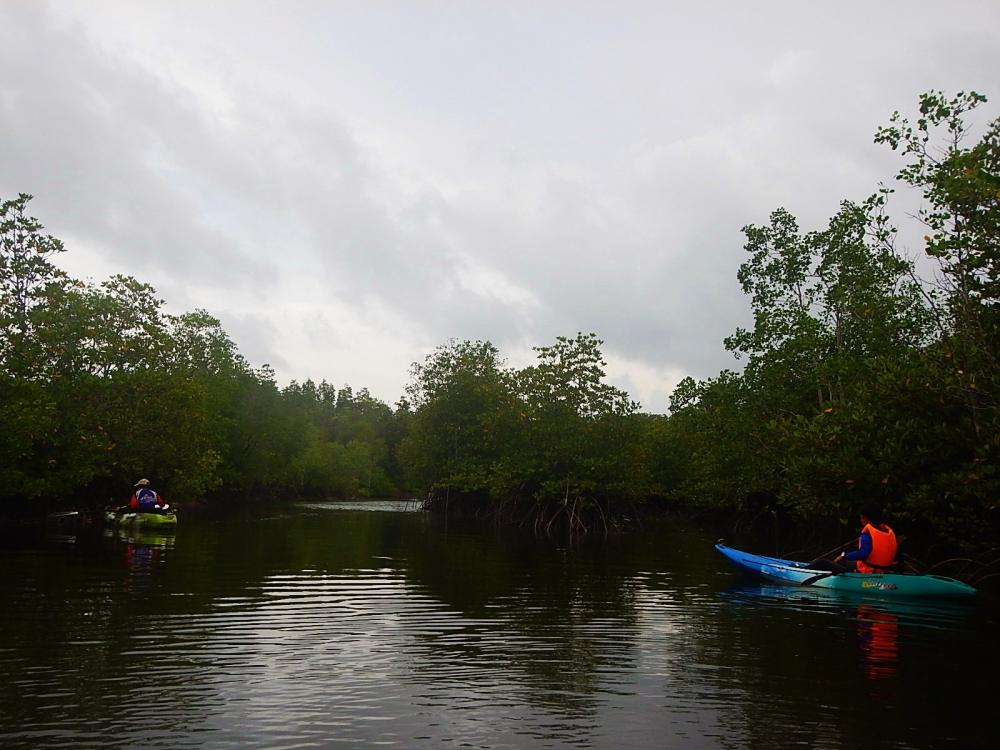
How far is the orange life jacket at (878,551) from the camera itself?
1772 cm

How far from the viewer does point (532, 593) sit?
17.1m

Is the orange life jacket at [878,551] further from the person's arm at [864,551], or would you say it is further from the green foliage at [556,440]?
the green foliage at [556,440]

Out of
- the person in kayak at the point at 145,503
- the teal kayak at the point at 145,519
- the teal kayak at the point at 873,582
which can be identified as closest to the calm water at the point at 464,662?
the teal kayak at the point at 873,582

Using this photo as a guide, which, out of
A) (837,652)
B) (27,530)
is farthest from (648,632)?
(27,530)

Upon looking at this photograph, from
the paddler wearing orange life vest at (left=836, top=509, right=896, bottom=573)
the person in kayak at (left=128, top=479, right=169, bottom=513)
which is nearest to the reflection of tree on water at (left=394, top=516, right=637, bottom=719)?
the paddler wearing orange life vest at (left=836, top=509, right=896, bottom=573)

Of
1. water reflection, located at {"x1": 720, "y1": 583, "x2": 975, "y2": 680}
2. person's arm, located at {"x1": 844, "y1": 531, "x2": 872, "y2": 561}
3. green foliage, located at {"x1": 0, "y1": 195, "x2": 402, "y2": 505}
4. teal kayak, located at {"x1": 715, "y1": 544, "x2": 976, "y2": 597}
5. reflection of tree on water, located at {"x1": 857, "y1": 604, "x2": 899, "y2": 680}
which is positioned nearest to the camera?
reflection of tree on water, located at {"x1": 857, "y1": 604, "x2": 899, "y2": 680}

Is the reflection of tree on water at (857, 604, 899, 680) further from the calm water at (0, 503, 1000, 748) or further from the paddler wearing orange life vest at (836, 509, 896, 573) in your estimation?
the paddler wearing orange life vest at (836, 509, 896, 573)

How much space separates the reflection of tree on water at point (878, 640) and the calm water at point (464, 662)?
52mm

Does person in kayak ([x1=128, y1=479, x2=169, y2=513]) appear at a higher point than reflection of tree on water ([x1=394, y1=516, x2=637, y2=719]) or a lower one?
higher

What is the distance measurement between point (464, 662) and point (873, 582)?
10.7 metres

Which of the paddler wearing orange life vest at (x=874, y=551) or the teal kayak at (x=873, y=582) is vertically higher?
the paddler wearing orange life vest at (x=874, y=551)

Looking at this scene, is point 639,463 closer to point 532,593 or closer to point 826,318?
point 826,318

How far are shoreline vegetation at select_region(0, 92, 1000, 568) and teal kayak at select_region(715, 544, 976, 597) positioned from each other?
147 centimetres

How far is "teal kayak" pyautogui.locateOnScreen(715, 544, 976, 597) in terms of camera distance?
16.4 m
